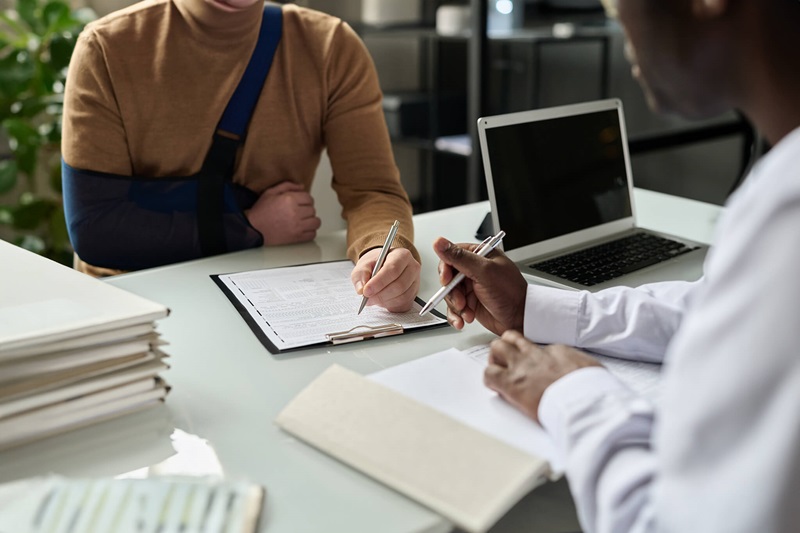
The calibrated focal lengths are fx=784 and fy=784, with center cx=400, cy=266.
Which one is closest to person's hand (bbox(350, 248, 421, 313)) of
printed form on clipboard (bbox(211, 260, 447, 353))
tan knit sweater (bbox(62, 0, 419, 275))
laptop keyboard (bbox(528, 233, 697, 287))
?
printed form on clipboard (bbox(211, 260, 447, 353))

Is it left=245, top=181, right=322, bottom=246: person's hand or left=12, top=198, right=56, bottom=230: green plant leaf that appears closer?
left=245, top=181, right=322, bottom=246: person's hand

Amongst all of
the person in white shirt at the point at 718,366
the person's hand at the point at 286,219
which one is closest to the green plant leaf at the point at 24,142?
the person's hand at the point at 286,219

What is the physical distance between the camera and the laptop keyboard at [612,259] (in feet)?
4.14

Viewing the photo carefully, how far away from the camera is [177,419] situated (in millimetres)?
824

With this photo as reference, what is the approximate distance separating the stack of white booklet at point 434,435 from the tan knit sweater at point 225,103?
447mm

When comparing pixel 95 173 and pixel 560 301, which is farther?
pixel 95 173

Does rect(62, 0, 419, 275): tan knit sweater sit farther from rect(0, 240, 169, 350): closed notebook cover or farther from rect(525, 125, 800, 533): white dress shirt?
rect(525, 125, 800, 533): white dress shirt

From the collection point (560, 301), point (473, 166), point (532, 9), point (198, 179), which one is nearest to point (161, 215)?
point (198, 179)

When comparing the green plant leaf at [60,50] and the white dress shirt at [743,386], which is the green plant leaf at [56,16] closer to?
the green plant leaf at [60,50]

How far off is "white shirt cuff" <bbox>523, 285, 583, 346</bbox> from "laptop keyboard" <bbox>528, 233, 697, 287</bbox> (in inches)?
9.7

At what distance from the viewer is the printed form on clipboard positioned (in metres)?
1.01

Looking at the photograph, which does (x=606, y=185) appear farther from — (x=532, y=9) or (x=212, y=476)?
(x=532, y=9)

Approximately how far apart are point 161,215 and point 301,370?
62 cm

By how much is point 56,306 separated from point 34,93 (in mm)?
2041
